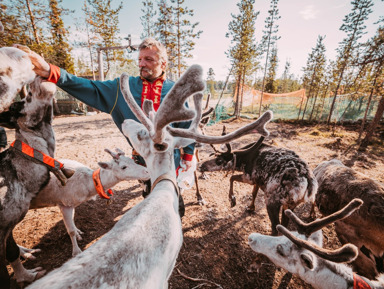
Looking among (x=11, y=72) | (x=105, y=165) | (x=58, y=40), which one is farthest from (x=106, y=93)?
(x=58, y=40)

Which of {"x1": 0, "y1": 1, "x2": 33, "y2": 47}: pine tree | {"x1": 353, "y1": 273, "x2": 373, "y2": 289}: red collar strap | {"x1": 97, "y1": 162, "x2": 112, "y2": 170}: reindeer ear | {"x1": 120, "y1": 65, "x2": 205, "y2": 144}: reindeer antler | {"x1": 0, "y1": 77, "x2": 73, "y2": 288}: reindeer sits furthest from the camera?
{"x1": 0, "y1": 1, "x2": 33, "y2": 47}: pine tree

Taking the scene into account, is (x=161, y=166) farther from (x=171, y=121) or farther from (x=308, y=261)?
(x=308, y=261)

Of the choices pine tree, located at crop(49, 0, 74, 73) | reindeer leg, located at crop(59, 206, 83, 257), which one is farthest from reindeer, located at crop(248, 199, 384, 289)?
pine tree, located at crop(49, 0, 74, 73)

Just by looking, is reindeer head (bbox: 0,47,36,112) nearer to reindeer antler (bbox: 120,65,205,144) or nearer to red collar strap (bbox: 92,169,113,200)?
reindeer antler (bbox: 120,65,205,144)

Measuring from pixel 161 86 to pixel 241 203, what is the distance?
370 centimetres

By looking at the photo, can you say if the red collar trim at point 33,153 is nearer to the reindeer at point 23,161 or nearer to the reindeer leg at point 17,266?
the reindeer at point 23,161

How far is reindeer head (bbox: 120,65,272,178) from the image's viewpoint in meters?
1.18

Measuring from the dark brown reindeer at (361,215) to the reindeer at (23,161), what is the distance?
4.51 meters

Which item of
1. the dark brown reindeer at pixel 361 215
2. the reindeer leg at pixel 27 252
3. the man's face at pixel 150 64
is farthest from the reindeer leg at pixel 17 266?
the dark brown reindeer at pixel 361 215

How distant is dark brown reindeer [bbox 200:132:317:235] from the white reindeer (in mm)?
1830

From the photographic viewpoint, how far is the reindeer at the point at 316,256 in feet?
6.02

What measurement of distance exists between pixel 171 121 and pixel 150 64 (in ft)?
4.90

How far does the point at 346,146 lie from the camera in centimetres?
944

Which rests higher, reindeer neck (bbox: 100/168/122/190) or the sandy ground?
reindeer neck (bbox: 100/168/122/190)
